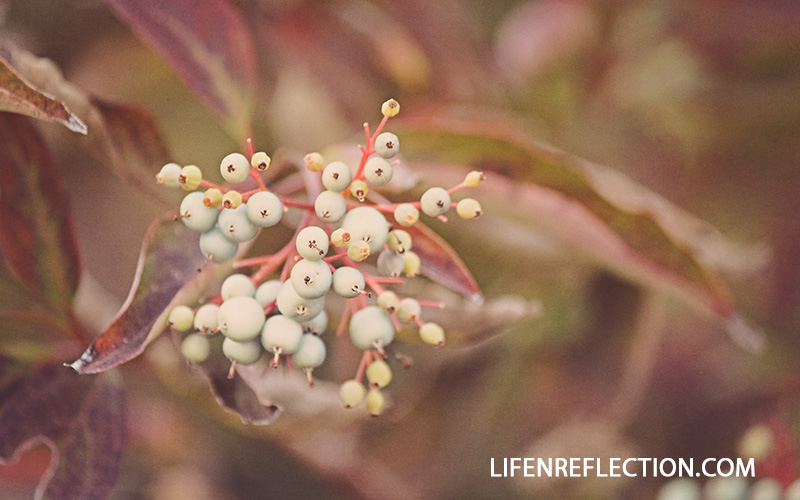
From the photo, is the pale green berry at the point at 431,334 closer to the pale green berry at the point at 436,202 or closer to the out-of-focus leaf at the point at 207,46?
the pale green berry at the point at 436,202

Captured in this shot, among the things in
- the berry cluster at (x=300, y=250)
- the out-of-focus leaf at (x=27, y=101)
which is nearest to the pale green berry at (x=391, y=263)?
the berry cluster at (x=300, y=250)

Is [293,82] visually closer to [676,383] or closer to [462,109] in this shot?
[462,109]

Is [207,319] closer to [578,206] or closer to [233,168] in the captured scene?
[233,168]

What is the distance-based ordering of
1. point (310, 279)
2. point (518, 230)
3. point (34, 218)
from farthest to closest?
point (518, 230) → point (34, 218) → point (310, 279)

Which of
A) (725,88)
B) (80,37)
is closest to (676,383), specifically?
(725,88)

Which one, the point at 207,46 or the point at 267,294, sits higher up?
the point at 207,46

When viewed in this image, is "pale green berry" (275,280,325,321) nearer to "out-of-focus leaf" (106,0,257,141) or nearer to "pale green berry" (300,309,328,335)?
"pale green berry" (300,309,328,335)

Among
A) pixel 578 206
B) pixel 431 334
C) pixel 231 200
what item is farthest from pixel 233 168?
pixel 578 206
